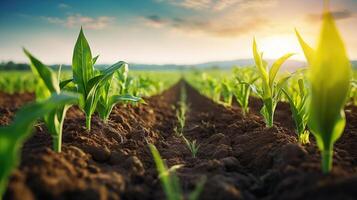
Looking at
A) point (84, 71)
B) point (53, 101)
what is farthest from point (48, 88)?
point (84, 71)

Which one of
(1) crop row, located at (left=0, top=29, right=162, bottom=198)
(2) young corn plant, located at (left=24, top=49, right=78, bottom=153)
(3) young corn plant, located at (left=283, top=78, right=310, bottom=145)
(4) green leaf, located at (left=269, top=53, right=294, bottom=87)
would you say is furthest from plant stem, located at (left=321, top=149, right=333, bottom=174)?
(2) young corn plant, located at (left=24, top=49, right=78, bottom=153)

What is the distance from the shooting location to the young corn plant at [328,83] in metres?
1.94

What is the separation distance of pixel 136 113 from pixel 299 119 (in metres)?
3.57

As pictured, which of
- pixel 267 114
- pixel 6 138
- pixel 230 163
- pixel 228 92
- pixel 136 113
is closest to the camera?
pixel 6 138

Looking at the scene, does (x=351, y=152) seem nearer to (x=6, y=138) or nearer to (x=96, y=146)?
(x=96, y=146)

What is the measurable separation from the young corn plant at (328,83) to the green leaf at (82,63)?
2163 millimetres

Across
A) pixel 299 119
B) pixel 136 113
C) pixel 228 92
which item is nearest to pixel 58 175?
pixel 299 119

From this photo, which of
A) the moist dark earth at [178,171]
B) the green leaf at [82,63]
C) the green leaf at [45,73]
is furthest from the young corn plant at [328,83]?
the green leaf at [82,63]

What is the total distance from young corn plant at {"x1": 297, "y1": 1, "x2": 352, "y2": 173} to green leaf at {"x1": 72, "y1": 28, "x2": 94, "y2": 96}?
85.2 inches

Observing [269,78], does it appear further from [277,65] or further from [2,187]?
[2,187]

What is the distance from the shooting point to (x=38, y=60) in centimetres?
229

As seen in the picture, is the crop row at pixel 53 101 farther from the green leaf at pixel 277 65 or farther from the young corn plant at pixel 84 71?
the green leaf at pixel 277 65

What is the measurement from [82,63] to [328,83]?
2303mm

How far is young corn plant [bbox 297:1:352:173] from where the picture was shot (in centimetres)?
194
